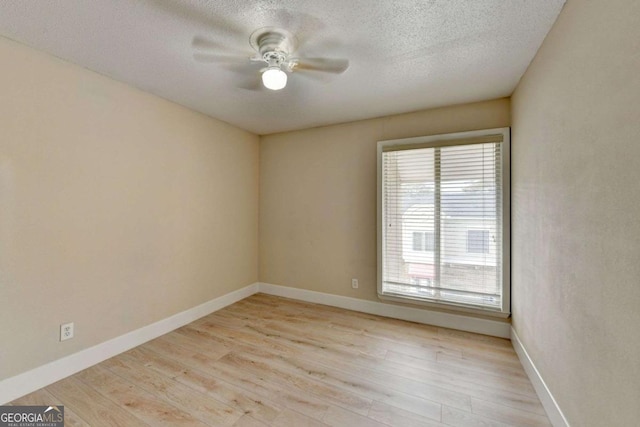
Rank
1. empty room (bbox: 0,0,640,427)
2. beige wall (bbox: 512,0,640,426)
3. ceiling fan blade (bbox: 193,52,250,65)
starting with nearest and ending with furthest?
beige wall (bbox: 512,0,640,426), empty room (bbox: 0,0,640,427), ceiling fan blade (bbox: 193,52,250,65)

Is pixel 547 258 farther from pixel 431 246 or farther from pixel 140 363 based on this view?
pixel 140 363

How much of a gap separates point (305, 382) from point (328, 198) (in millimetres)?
2172

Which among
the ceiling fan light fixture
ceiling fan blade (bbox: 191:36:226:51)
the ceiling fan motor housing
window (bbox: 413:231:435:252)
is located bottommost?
window (bbox: 413:231:435:252)

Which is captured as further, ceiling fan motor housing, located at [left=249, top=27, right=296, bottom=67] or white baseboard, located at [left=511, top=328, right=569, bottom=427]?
ceiling fan motor housing, located at [left=249, top=27, right=296, bottom=67]

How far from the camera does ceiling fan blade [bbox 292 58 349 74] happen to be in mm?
1993

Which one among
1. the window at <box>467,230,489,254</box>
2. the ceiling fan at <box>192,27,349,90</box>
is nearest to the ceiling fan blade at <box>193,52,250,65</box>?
the ceiling fan at <box>192,27,349,90</box>

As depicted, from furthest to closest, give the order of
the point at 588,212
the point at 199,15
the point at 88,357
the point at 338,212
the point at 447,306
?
the point at 338,212, the point at 447,306, the point at 88,357, the point at 199,15, the point at 588,212

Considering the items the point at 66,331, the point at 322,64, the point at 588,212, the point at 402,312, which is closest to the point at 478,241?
the point at 402,312

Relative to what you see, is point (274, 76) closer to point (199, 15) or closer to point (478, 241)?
point (199, 15)

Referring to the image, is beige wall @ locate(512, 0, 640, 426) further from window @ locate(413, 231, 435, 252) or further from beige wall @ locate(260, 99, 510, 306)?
beige wall @ locate(260, 99, 510, 306)

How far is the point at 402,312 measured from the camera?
A: 121 inches

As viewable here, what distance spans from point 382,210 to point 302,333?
1645 millimetres

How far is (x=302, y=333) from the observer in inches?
108

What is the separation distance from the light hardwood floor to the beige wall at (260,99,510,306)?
89cm
